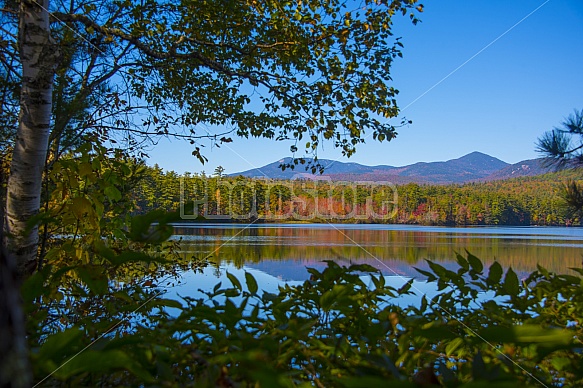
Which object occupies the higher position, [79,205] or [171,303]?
[79,205]

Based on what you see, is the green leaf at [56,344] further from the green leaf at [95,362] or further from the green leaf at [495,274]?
the green leaf at [495,274]

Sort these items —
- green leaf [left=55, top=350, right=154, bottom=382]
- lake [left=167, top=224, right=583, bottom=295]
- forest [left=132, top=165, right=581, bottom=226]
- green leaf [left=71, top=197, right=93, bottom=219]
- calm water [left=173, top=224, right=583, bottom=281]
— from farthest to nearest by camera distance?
forest [left=132, top=165, right=581, bottom=226], calm water [left=173, top=224, right=583, bottom=281], lake [left=167, top=224, right=583, bottom=295], green leaf [left=71, top=197, right=93, bottom=219], green leaf [left=55, top=350, right=154, bottom=382]

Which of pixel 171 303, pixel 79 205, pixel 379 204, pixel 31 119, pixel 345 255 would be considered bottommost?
pixel 345 255

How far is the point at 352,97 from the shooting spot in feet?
13.8

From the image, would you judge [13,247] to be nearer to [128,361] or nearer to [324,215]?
[128,361]

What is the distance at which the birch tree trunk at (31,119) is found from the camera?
2277 millimetres

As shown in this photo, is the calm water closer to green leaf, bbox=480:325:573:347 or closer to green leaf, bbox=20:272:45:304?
green leaf, bbox=480:325:573:347

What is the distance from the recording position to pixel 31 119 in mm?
2371

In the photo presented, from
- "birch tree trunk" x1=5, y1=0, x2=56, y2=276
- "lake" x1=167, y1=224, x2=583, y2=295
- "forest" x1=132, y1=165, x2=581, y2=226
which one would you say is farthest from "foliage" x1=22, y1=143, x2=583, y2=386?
"forest" x1=132, y1=165, x2=581, y2=226

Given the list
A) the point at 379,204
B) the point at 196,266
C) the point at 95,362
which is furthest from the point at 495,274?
the point at 379,204

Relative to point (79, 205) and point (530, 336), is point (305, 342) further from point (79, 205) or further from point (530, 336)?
point (79, 205)

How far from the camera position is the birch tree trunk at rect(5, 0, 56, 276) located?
2277mm

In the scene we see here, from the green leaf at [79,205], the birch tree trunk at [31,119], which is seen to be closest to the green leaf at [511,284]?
the green leaf at [79,205]

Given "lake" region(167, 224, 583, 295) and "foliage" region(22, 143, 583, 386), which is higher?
"foliage" region(22, 143, 583, 386)
